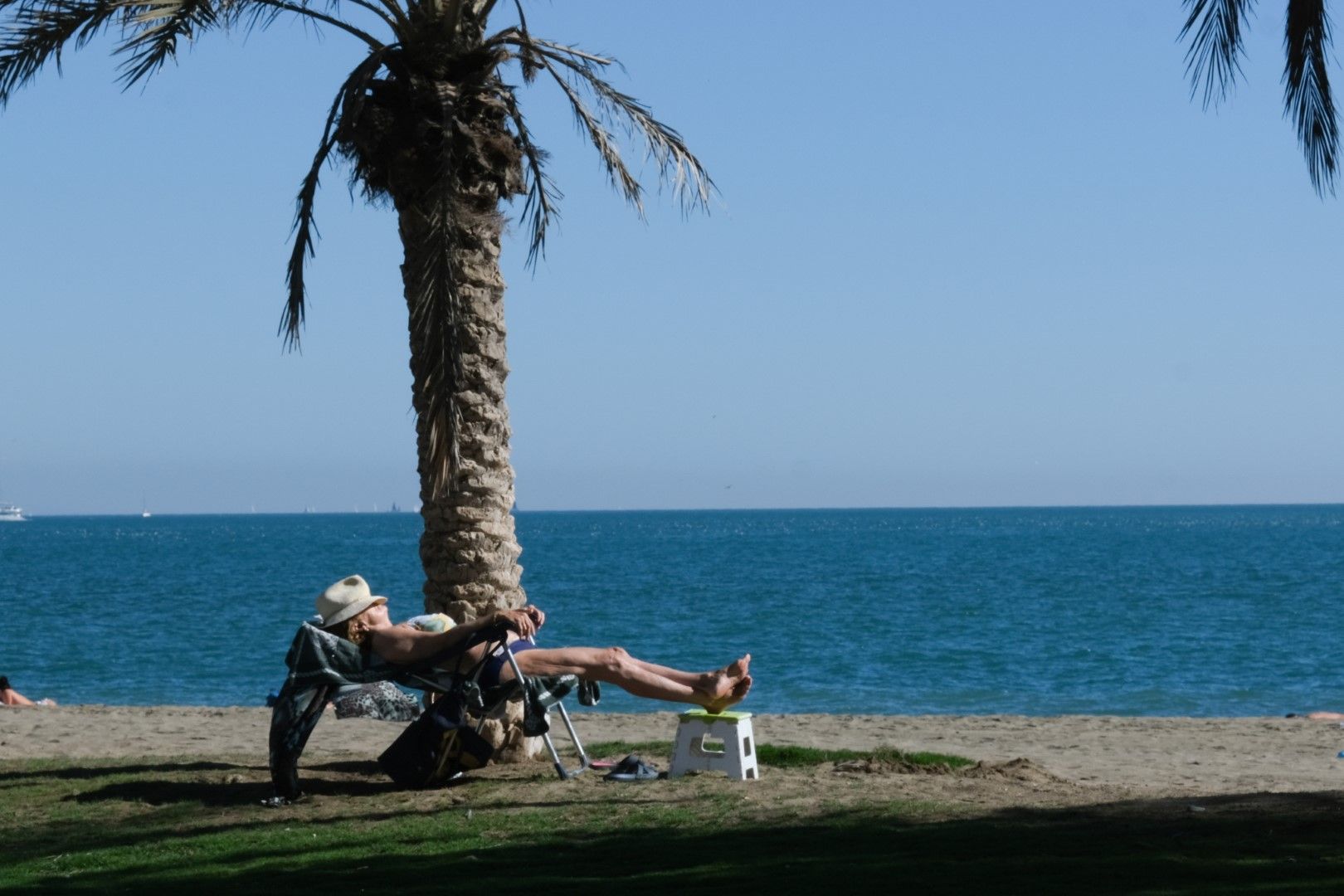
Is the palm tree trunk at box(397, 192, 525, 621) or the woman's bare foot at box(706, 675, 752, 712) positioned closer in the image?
the woman's bare foot at box(706, 675, 752, 712)

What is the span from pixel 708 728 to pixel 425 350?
2.64 metres

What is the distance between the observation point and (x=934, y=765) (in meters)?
9.29

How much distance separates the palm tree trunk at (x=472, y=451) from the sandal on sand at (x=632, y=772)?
1341mm

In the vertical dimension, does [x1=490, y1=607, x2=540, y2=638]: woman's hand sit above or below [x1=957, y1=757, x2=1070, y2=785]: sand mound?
above

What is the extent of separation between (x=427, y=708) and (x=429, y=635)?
48 cm

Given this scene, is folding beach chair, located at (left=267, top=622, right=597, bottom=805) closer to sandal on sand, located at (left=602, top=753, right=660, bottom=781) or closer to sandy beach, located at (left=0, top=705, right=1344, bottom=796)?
sandal on sand, located at (left=602, top=753, right=660, bottom=781)

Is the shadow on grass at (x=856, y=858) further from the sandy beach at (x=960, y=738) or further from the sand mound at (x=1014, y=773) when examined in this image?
the sandy beach at (x=960, y=738)

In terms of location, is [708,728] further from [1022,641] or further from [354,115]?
[1022,641]

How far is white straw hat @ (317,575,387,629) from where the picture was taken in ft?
27.7

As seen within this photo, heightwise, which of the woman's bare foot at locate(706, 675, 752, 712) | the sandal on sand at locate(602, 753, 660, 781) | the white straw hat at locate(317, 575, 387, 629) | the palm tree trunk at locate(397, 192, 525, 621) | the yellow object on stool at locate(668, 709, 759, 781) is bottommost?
the sandal on sand at locate(602, 753, 660, 781)

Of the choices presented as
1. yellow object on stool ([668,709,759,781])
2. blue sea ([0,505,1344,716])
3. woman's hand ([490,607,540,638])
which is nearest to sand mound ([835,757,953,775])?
yellow object on stool ([668,709,759,781])

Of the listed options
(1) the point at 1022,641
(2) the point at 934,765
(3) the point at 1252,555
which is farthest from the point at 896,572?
(2) the point at 934,765

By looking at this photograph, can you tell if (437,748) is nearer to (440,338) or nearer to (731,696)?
(731,696)

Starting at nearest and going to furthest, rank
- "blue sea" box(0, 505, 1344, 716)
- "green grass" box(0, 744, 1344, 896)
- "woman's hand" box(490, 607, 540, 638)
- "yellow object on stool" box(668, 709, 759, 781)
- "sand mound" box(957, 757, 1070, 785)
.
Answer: "green grass" box(0, 744, 1344, 896) < "woman's hand" box(490, 607, 540, 638) < "yellow object on stool" box(668, 709, 759, 781) < "sand mound" box(957, 757, 1070, 785) < "blue sea" box(0, 505, 1344, 716)
